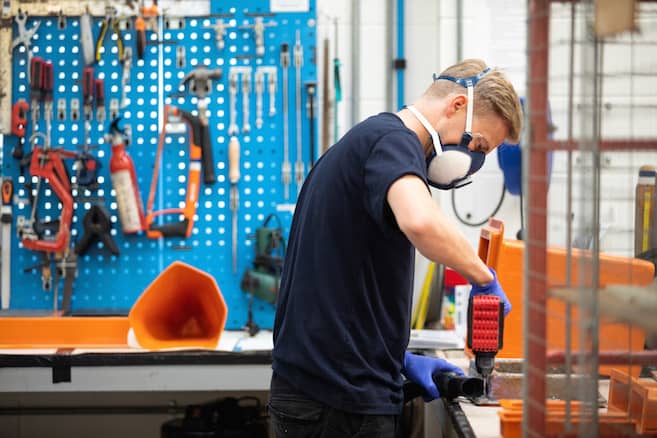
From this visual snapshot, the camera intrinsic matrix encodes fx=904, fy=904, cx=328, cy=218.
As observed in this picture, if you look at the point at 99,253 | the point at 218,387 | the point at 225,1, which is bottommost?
the point at 218,387

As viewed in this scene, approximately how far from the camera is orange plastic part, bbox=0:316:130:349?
3.53 meters

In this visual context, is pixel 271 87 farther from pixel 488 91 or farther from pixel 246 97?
pixel 488 91

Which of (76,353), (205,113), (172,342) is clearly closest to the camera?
(76,353)

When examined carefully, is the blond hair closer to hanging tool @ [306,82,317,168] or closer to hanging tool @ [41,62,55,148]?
hanging tool @ [306,82,317,168]

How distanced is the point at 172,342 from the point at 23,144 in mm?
1254

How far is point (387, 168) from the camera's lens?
1.88 metres

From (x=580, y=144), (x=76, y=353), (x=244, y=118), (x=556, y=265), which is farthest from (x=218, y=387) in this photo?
(x=580, y=144)

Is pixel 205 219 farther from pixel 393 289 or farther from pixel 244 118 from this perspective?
pixel 393 289

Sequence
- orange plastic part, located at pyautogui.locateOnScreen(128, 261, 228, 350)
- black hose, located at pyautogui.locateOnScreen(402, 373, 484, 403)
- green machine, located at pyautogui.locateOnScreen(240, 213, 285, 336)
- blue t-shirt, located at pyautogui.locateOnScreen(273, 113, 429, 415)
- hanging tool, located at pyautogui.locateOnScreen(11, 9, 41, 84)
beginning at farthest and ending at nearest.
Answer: hanging tool, located at pyautogui.locateOnScreen(11, 9, 41, 84), green machine, located at pyautogui.locateOnScreen(240, 213, 285, 336), orange plastic part, located at pyautogui.locateOnScreen(128, 261, 228, 350), black hose, located at pyautogui.locateOnScreen(402, 373, 484, 403), blue t-shirt, located at pyautogui.locateOnScreen(273, 113, 429, 415)

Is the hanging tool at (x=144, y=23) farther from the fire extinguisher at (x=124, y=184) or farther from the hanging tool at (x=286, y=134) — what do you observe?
the hanging tool at (x=286, y=134)

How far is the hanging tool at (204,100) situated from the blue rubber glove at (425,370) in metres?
1.82

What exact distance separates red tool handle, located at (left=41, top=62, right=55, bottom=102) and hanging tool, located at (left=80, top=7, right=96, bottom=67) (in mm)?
162

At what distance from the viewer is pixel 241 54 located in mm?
4066

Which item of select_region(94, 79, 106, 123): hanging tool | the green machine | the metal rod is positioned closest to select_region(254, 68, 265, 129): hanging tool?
the green machine
